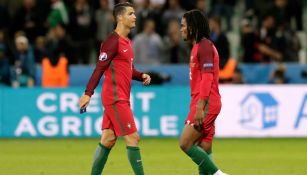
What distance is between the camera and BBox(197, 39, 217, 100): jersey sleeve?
33.9 feet

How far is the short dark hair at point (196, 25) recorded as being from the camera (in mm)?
10500

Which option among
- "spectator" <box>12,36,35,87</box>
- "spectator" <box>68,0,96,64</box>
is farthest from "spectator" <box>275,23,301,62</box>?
"spectator" <box>12,36,35,87</box>

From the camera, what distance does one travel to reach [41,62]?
22.1 metres

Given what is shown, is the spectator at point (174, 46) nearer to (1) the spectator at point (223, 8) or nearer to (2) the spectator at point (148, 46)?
(2) the spectator at point (148, 46)

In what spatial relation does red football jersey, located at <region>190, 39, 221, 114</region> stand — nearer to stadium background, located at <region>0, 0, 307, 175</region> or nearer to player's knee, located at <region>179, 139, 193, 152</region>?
player's knee, located at <region>179, 139, 193, 152</region>

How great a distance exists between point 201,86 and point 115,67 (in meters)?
0.97

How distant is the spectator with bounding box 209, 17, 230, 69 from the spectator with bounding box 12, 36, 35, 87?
390 cm

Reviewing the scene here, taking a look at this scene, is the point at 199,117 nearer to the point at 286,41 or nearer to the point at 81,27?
the point at 286,41

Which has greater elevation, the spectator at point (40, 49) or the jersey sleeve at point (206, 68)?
the jersey sleeve at point (206, 68)

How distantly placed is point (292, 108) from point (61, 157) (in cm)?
554

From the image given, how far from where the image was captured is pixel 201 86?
10375mm

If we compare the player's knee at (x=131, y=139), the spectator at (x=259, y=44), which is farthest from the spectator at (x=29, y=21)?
the player's knee at (x=131, y=139)

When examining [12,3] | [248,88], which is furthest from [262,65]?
[12,3]

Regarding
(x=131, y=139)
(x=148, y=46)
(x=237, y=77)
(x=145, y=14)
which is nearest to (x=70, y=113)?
(x=148, y=46)
